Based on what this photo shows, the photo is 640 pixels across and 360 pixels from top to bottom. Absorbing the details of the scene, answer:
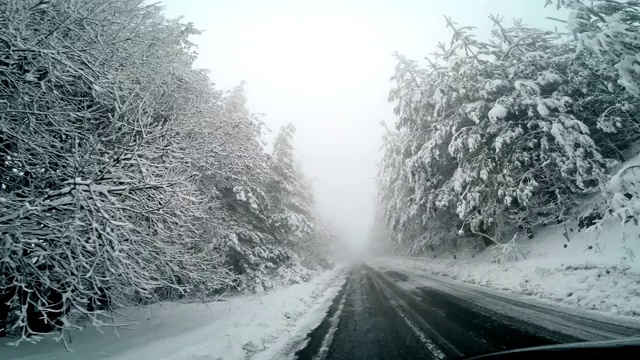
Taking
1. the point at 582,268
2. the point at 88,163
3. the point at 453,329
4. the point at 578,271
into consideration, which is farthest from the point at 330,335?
the point at 582,268

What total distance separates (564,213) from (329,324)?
482 inches

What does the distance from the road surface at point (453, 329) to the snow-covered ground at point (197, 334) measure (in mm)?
1051

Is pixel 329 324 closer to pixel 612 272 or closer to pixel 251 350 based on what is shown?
pixel 251 350

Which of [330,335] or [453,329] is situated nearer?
[453,329]

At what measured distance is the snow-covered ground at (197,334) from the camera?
6.46m

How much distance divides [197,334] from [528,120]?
16.0 meters

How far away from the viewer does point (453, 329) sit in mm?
6789

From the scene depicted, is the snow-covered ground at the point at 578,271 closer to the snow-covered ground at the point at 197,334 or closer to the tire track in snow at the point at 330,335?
the tire track in snow at the point at 330,335

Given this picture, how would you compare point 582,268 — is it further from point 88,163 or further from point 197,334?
point 88,163

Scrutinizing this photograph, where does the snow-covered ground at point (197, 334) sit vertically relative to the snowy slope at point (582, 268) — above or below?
below

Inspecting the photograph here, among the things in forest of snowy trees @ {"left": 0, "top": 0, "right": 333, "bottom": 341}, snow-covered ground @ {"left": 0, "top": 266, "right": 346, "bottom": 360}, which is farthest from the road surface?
forest of snowy trees @ {"left": 0, "top": 0, "right": 333, "bottom": 341}

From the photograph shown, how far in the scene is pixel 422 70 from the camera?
19.1 meters

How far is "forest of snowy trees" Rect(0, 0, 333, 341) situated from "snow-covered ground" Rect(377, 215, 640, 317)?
9.37m

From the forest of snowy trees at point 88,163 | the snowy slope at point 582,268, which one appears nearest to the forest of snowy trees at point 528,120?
the snowy slope at point 582,268
